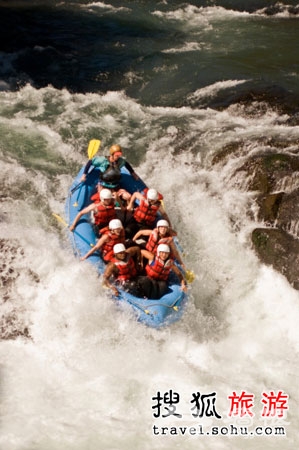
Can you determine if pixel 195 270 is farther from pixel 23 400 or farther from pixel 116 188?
pixel 23 400

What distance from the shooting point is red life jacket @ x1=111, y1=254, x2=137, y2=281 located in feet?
21.6

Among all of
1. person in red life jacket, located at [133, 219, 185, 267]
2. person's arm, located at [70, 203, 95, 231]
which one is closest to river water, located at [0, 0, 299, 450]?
person's arm, located at [70, 203, 95, 231]

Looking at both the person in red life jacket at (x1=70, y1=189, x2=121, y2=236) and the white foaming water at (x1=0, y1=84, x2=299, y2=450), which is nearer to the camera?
the white foaming water at (x1=0, y1=84, x2=299, y2=450)

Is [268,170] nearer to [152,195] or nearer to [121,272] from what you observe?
[152,195]

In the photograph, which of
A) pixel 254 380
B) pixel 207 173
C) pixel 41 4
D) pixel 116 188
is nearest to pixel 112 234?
pixel 116 188

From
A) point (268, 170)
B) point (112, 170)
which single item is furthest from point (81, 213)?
point (268, 170)

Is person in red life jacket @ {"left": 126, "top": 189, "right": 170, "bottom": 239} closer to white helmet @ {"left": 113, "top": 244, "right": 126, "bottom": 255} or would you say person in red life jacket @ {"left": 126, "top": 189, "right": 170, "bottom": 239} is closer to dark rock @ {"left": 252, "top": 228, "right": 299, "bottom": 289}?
white helmet @ {"left": 113, "top": 244, "right": 126, "bottom": 255}

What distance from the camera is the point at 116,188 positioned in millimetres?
8047

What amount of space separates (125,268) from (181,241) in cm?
206

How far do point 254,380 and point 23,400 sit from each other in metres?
2.87

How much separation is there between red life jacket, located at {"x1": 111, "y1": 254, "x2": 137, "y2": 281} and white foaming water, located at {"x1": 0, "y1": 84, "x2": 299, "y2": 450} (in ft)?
1.14

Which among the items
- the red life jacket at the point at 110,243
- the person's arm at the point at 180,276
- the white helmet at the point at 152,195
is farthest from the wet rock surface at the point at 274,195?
the red life jacket at the point at 110,243

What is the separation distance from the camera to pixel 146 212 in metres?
7.36

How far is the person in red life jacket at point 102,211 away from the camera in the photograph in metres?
7.15
